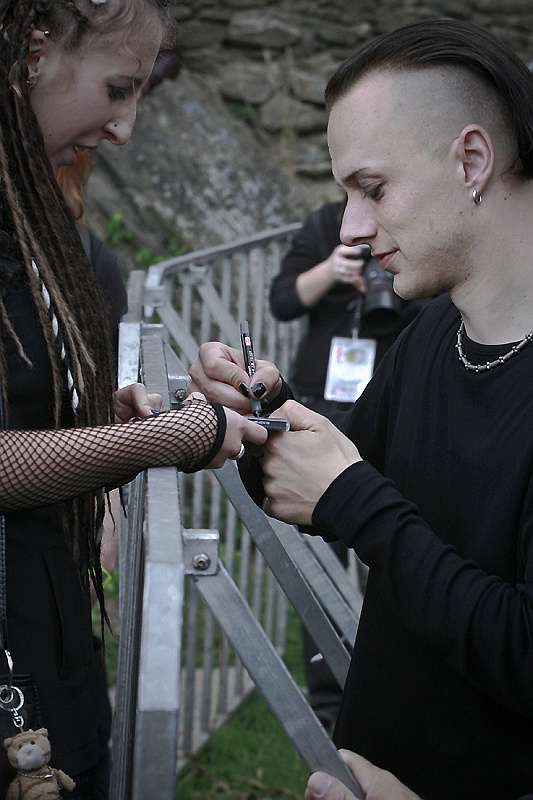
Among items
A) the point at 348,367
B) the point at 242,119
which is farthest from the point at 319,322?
the point at 242,119

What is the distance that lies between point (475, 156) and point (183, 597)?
824 mm

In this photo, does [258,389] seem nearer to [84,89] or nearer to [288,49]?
[84,89]

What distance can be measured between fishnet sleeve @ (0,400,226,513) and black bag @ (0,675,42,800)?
0.89 feet

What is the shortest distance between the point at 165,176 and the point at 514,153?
204 inches

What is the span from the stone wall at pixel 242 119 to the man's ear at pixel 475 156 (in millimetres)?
4890

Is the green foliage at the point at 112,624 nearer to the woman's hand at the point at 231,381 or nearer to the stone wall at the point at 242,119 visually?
the stone wall at the point at 242,119

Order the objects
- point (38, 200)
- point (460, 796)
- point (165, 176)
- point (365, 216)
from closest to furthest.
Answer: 1. point (460, 796)
2. point (365, 216)
3. point (38, 200)
4. point (165, 176)

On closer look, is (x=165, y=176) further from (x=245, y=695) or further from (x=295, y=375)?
(x=245, y=695)

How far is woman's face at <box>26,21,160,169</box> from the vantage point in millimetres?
1709

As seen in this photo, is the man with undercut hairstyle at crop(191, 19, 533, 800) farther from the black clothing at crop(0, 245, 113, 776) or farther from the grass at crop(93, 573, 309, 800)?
the grass at crop(93, 573, 309, 800)

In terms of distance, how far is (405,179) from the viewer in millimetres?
1477

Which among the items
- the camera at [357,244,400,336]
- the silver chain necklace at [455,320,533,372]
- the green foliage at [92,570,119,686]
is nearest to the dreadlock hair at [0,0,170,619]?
the silver chain necklace at [455,320,533,372]

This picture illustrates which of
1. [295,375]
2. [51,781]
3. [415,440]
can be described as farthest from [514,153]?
[295,375]

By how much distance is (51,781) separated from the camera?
1.32 metres
